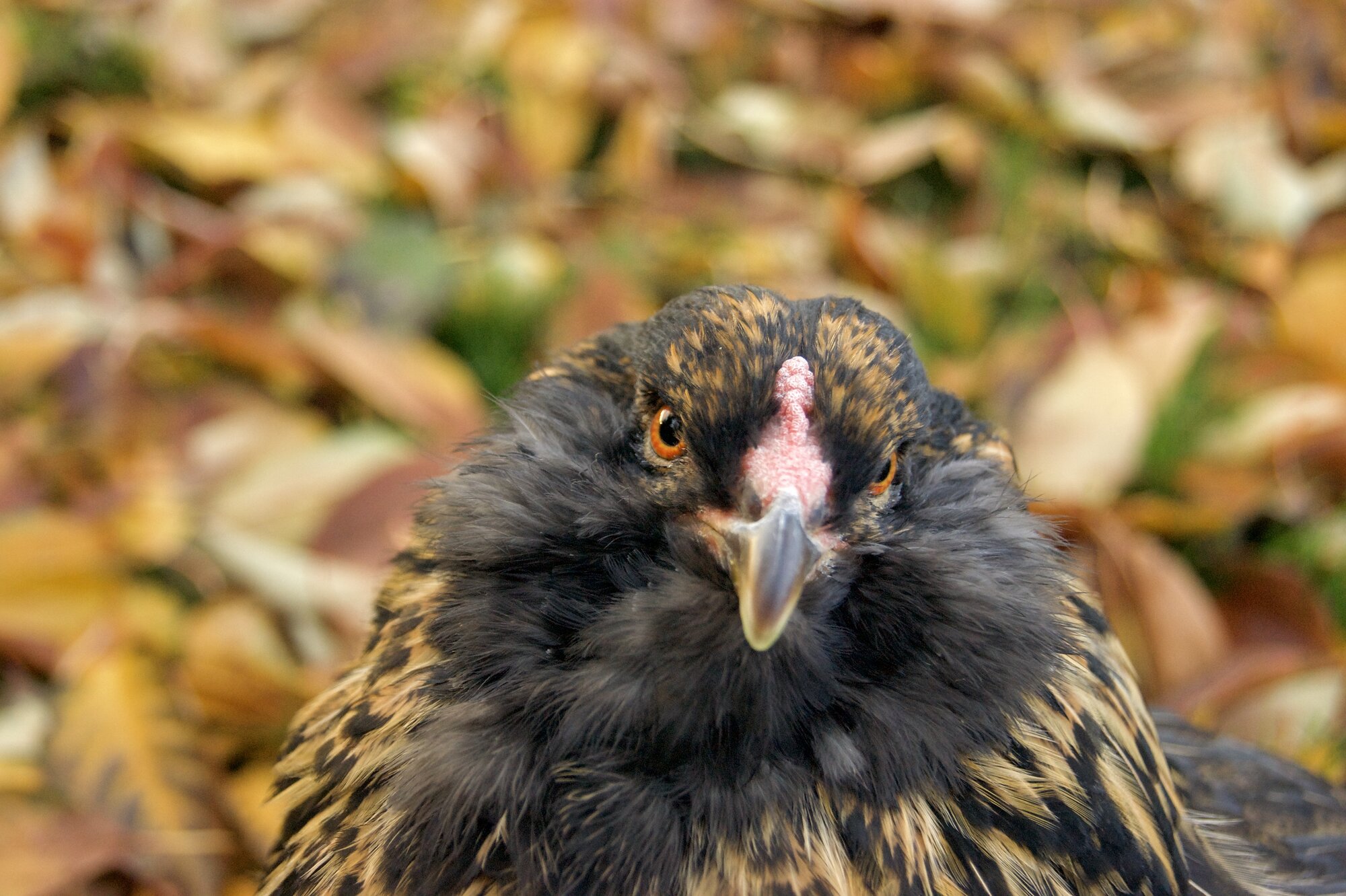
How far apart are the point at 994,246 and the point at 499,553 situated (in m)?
2.40

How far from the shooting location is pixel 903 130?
346 centimetres

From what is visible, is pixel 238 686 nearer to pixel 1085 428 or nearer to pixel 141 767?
pixel 141 767

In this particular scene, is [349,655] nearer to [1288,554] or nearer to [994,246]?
[1288,554]

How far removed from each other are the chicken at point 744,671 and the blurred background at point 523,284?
0.38 metres

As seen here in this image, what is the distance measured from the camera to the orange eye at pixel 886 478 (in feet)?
3.74

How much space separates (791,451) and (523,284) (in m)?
1.89

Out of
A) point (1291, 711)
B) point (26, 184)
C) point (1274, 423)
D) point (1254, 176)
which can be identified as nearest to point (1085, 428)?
point (1274, 423)

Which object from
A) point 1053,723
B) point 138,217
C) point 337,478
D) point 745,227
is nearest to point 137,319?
point 138,217

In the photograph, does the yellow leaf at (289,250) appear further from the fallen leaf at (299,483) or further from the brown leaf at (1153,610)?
the brown leaf at (1153,610)

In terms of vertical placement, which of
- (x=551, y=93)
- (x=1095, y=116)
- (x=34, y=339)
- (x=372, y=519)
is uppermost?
(x=551, y=93)

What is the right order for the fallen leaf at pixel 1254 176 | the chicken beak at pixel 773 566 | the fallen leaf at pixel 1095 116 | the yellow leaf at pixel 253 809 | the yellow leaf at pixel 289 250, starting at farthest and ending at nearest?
the fallen leaf at pixel 1095 116, the fallen leaf at pixel 1254 176, the yellow leaf at pixel 289 250, the yellow leaf at pixel 253 809, the chicken beak at pixel 773 566

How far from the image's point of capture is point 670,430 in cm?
116

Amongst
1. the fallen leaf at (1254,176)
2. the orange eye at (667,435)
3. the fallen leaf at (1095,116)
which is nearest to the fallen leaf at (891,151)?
the fallen leaf at (1095,116)

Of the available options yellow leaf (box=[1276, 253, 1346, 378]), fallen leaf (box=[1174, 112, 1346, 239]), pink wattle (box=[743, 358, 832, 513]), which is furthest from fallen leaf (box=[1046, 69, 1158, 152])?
pink wattle (box=[743, 358, 832, 513])
